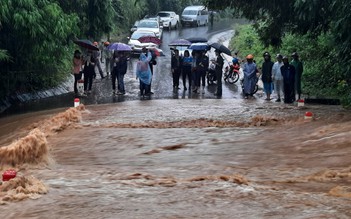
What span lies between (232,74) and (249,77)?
430cm

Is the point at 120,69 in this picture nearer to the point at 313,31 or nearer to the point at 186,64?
the point at 186,64

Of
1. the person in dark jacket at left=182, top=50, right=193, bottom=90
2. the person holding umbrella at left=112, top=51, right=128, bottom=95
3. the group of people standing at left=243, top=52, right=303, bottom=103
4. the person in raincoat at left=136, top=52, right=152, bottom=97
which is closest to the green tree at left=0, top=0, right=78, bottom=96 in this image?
the person holding umbrella at left=112, top=51, right=128, bottom=95

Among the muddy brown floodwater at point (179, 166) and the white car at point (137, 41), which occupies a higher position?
the white car at point (137, 41)

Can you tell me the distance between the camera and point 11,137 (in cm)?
1290

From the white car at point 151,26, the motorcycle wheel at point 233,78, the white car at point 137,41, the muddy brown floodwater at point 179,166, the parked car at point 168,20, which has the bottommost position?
the muddy brown floodwater at point 179,166

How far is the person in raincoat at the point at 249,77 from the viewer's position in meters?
20.4

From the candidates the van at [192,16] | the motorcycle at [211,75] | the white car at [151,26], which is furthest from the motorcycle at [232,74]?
the van at [192,16]

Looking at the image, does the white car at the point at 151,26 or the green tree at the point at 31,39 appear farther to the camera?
the white car at the point at 151,26

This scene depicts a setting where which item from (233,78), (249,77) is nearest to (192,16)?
(233,78)

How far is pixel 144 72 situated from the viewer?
20984 mm

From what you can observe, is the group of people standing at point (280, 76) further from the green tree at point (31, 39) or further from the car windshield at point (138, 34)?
the car windshield at point (138, 34)

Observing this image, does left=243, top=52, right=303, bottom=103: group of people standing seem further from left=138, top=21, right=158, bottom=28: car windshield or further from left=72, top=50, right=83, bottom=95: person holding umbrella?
left=138, top=21, right=158, bottom=28: car windshield

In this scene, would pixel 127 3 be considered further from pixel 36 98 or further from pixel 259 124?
pixel 259 124

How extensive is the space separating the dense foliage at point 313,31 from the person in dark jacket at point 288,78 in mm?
870
